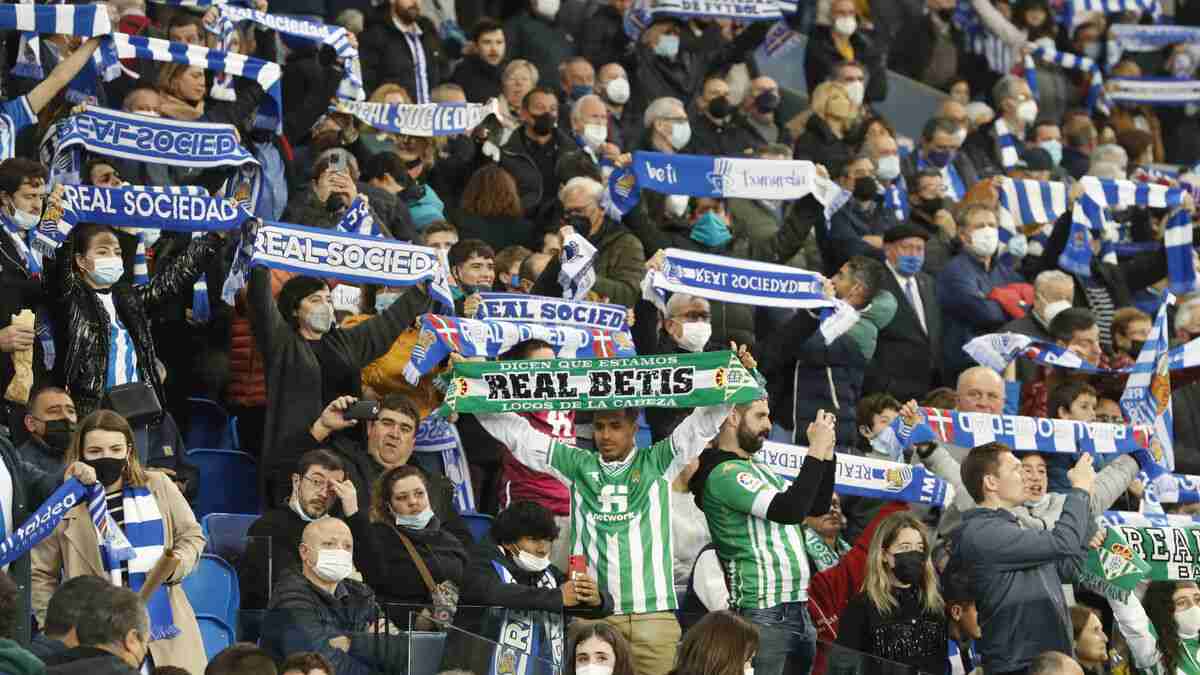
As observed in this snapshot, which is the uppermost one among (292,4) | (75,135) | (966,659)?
(292,4)

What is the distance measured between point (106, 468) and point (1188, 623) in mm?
5153

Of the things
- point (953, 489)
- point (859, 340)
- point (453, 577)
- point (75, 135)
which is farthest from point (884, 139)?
point (453, 577)

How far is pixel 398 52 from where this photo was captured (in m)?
16.3

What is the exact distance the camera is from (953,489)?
12.0 meters

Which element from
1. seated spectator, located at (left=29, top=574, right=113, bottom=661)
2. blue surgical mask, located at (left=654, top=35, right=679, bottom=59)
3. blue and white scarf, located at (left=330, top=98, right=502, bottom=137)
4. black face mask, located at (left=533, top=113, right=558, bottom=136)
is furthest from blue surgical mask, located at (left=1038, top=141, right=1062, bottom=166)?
seated spectator, located at (left=29, top=574, right=113, bottom=661)

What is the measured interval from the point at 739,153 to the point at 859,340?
133 inches

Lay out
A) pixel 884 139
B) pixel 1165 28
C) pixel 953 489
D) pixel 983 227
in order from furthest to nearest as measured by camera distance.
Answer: pixel 1165 28, pixel 884 139, pixel 983 227, pixel 953 489

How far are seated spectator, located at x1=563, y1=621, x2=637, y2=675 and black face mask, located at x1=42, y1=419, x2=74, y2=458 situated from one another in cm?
234

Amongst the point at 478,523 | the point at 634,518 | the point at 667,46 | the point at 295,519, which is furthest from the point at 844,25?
the point at 295,519

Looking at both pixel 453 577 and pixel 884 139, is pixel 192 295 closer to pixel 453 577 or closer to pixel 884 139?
pixel 453 577

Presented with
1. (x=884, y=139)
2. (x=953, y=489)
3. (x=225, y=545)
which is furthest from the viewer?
(x=884, y=139)

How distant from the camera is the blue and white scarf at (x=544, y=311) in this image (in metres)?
12.2

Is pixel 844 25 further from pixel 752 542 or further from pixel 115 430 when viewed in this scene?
pixel 115 430

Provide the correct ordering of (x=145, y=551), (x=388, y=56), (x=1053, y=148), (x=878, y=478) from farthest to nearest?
(x=1053, y=148), (x=388, y=56), (x=878, y=478), (x=145, y=551)
